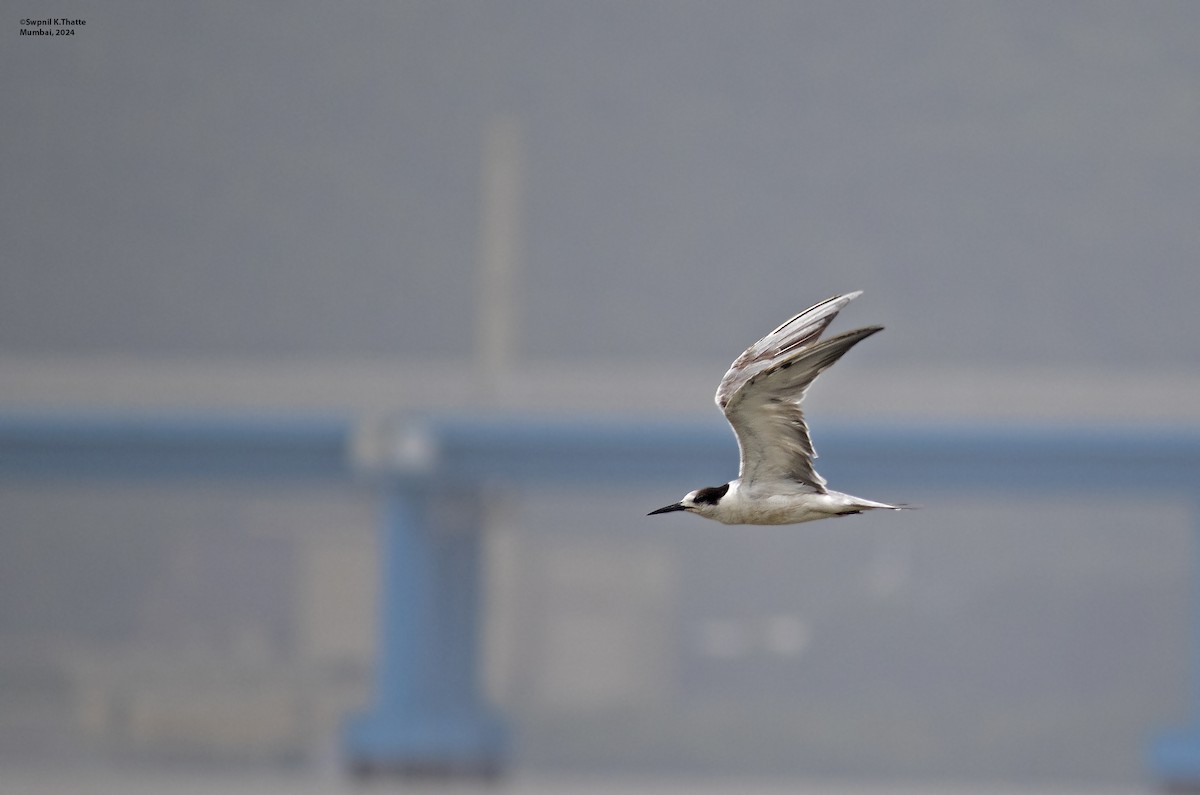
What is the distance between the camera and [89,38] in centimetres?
18962

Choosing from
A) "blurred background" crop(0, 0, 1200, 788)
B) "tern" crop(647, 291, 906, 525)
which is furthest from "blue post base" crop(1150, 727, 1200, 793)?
"tern" crop(647, 291, 906, 525)

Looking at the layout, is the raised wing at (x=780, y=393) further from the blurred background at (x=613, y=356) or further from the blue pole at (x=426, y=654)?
the blue pole at (x=426, y=654)

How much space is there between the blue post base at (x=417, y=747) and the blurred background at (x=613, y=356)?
4007mm

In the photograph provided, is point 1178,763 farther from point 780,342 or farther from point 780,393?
point 780,342

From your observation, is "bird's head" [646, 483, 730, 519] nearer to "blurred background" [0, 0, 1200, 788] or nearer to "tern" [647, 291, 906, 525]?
"tern" [647, 291, 906, 525]

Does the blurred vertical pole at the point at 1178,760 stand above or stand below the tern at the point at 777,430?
below

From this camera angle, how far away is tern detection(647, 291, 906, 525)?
44.0 feet

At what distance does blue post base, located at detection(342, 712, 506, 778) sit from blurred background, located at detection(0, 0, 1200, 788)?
4007 mm

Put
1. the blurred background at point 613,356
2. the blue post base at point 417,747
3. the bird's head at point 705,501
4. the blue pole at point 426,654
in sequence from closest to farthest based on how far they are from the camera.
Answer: the bird's head at point 705,501 → the blue post base at point 417,747 → the blue pole at point 426,654 → the blurred background at point 613,356

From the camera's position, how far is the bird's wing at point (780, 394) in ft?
43.6

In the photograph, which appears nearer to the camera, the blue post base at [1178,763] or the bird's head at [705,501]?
the bird's head at [705,501]

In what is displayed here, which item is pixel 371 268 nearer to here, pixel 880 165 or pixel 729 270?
pixel 729 270

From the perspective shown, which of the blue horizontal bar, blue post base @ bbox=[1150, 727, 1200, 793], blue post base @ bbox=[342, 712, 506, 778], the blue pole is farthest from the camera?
the blue horizontal bar

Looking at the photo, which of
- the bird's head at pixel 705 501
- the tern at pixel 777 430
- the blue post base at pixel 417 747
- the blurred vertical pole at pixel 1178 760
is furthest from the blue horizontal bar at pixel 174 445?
the tern at pixel 777 430
